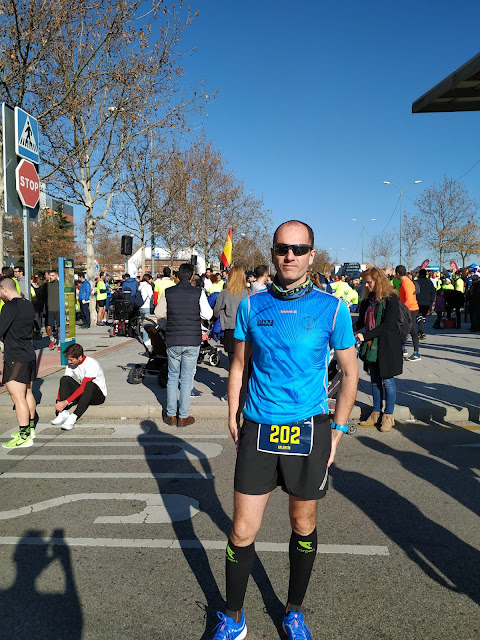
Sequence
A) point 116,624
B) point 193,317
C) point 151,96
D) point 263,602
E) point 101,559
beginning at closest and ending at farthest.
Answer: point 116,624, point 263,602, point 101,559, point 193,317, point 151,96

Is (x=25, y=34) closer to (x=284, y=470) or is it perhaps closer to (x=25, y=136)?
(x=25, y=136)

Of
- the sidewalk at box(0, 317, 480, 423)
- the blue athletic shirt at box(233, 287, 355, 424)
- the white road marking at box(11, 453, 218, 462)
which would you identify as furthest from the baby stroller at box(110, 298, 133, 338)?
the blue athletic shirt at box(233, 287, 355, 424)

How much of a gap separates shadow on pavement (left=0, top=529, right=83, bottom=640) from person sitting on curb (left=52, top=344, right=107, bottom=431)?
3297 millimetres

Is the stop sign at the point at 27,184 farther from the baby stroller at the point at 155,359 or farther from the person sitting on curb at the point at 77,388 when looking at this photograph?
the baby stroller at the point at 155,359

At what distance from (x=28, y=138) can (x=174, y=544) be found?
6.30 metres

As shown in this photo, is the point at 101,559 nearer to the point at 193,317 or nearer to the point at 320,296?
the point at 320,296

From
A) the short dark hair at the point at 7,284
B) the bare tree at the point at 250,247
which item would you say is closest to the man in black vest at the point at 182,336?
the short dark hair at the point at 7,284

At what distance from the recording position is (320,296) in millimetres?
2578

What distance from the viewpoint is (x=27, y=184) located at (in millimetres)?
7434

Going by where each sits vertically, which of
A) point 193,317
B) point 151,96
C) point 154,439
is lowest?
point 154,439

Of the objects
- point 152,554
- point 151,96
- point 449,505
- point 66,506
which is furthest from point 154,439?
point 151,96

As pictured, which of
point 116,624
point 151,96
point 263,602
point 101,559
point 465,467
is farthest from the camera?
point 151,96

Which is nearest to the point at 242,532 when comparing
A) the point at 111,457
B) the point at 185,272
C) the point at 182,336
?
the point at 111,457

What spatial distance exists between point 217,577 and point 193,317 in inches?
153
